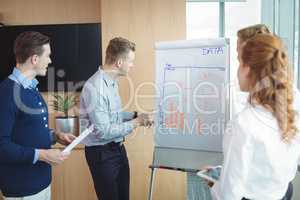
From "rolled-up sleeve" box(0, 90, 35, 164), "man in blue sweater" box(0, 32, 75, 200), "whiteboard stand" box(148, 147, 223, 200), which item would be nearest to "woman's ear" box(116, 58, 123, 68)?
"man in blue sweater" box(0, 32, 75, 200)

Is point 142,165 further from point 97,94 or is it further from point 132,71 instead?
point 97,94

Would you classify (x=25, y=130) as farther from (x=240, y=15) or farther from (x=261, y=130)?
(x=240, y=15)

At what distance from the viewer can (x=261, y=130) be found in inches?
50.7

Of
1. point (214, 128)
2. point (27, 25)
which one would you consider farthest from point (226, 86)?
point (27, 25)

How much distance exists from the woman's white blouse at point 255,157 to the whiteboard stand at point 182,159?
0.66 meters

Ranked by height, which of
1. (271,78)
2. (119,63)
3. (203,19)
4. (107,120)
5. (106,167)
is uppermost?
(203,19)

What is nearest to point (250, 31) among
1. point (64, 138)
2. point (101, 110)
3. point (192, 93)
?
point (192, 93)

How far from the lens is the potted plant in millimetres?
3330

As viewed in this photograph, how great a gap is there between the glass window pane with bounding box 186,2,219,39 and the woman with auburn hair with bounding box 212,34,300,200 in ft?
8.23

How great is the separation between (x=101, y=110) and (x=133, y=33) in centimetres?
122

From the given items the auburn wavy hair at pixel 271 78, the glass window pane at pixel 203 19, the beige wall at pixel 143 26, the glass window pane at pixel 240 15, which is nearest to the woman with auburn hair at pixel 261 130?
the auburn wavy hair at pixel 271 78

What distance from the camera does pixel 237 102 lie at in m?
2.23

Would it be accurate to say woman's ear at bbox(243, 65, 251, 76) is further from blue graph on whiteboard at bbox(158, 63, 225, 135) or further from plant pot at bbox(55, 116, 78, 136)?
plant pot at bbox(55, 116, 78, 136)

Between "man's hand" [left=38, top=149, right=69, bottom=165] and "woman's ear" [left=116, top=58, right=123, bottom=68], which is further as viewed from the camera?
"woman's ear" [left=116, top=58, right=123, bottom=68]
